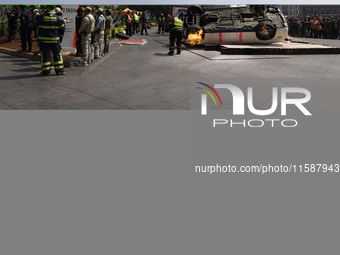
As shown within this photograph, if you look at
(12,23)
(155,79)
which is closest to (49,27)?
(155,79)

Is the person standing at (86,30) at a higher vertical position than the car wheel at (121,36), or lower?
lower

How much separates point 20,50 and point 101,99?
735cm

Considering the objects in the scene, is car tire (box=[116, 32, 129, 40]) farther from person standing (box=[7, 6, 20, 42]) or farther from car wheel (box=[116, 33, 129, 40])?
person standing (box=[7, 6, 20, 42])

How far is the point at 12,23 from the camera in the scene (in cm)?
1435

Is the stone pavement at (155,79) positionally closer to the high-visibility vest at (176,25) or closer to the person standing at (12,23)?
the high-visibility vest at (176,25)

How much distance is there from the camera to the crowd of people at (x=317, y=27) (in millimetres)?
24141

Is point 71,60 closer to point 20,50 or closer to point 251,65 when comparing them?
point 20,50

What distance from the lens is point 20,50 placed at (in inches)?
494

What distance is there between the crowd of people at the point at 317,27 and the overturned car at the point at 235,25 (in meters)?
10.8

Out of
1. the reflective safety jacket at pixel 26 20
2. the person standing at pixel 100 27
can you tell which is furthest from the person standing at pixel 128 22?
the reflective safety jacket at pixel 26 20

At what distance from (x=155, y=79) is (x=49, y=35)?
3.22 meters

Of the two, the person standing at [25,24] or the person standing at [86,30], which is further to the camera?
the person standing at [25,24]

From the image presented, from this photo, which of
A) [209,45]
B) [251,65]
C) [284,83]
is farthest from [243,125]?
[209,45]

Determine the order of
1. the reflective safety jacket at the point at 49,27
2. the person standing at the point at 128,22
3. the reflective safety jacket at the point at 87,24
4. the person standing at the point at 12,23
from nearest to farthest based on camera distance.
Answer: the reflective safety jacket at the point at 49,27
the reflective safety jacket at the point at 87,24
the person standing at the point at 12,23
the person standing at the point at 128,22
